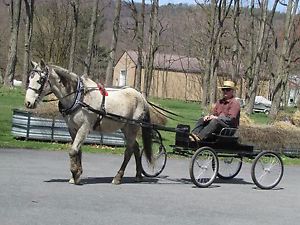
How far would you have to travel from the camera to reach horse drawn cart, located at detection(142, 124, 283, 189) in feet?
40.8

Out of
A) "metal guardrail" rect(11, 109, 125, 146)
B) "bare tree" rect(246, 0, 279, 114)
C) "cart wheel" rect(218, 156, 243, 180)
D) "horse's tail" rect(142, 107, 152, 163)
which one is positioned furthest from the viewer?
"bare tree" rect(246, 0, 279, 114)

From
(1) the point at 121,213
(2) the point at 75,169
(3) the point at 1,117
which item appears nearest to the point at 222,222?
(1) the point at 121,213

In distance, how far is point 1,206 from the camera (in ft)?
28.9

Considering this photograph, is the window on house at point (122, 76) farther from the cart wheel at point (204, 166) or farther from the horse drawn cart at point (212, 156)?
the cart wheel at point (204, 166)

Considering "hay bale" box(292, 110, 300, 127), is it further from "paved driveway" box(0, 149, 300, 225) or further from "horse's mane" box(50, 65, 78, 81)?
→ "horse's mane" box(50, 65, 78, 81)

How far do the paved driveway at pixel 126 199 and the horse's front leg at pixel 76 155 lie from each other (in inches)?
8.8

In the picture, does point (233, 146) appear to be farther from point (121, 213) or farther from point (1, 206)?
point (1, 206)

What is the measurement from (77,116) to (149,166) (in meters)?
2.34

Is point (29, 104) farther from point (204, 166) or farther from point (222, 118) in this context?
point (222, 118)

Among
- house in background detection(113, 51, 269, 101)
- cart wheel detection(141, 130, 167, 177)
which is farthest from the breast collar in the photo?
house in background detection(113, 51, 269, 101)

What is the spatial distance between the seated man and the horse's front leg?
2.36 m

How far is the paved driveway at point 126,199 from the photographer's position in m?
8.77

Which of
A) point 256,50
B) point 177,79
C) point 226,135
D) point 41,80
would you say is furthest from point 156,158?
point 177,79

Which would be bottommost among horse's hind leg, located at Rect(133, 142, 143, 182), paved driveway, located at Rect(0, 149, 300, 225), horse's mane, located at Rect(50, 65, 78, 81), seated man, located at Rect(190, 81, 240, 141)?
paved driveway, located at Rect(0, 149, 300, 225)
